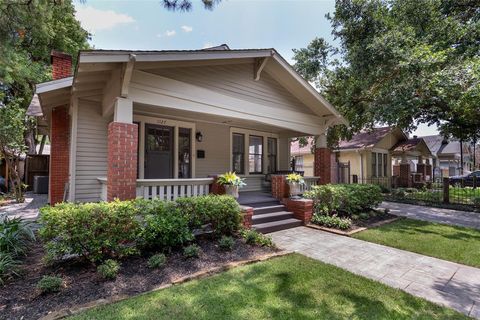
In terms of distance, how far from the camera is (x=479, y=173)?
73.6ft

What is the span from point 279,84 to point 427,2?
24.8 feet

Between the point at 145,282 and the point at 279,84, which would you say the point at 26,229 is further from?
the point at 279,84

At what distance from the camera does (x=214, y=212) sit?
5.21m

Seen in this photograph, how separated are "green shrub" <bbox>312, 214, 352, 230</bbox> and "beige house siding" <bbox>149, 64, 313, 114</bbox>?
3.55 meters

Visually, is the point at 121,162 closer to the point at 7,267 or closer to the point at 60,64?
the point at 7,267

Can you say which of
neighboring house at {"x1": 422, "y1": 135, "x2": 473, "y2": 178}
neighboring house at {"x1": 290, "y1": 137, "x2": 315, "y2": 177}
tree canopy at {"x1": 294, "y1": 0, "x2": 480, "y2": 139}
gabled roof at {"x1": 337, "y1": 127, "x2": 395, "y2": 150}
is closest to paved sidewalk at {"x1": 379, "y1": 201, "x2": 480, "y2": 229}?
tree canopy at {"x1": 294, "y1": 0, "x2": 480, "y2": 139}

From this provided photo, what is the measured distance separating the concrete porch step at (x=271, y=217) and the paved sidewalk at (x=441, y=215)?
4.84m

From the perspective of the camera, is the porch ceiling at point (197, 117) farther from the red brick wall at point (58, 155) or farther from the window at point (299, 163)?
the window at point (299, 163)

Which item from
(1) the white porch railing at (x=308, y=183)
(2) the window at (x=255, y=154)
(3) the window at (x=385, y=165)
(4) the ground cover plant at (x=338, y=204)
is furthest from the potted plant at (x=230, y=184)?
A: (3) the window at (x=385, y=165)

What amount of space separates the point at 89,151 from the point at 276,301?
603cm

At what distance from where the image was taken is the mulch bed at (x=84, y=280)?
121 inches

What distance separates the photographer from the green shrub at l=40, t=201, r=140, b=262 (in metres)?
3.78

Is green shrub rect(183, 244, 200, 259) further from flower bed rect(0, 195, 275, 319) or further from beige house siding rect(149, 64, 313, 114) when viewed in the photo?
beige house siding rect(149, 64, 313, 114)

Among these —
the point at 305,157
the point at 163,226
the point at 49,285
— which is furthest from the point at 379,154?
the point at 49,285
